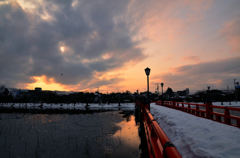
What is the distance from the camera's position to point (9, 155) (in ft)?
27.2

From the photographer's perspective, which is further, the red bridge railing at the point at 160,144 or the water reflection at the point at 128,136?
the water reflection at the point at 128,136

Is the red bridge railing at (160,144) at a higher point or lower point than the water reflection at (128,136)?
higher

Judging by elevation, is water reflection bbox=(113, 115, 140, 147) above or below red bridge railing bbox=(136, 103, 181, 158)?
below

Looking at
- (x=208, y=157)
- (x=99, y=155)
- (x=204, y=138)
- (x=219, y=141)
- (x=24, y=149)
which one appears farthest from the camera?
(x=24, y=149)

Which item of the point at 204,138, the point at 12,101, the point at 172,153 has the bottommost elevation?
the point at 12,101

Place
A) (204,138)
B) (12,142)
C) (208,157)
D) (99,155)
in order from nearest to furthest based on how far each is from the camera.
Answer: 1. (208,157)
2. (204,138)
3. (99,155)
4. (12,142)

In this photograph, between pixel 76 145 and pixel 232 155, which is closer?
pixel 232 155

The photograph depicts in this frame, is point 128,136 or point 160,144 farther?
point 128,136

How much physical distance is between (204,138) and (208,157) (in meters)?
1.71

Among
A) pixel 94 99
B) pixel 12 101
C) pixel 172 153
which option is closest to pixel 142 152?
pixel 172 153

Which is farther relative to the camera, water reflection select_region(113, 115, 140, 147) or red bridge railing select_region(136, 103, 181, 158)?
water reflection select_region(113, 115, 140, 147)

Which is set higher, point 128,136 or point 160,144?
point 160,144

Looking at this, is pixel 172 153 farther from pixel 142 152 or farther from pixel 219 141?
pixel 142 152

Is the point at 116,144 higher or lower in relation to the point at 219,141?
lower
